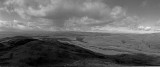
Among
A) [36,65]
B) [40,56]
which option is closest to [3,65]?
[36,65]

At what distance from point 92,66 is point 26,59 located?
26.2 meters

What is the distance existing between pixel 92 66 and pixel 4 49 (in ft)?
170

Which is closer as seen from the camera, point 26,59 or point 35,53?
point 26,59

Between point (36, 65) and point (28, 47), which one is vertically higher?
point (28, 47)

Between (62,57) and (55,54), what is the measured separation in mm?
3587

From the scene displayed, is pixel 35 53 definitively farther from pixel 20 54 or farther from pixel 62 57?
pixel 62 57

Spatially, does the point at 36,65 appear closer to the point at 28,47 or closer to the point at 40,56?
the point at 40,56

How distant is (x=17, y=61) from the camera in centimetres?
6350

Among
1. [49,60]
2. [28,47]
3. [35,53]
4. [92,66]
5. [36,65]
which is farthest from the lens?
[28,47]

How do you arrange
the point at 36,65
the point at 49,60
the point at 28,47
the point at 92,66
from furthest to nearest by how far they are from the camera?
the point at 28,47, the point at 49,60, the point at 36,65, the point at 92,66

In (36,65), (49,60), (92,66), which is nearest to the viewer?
(92,66)

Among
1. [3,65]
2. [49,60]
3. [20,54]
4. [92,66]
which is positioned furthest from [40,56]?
[92,66]

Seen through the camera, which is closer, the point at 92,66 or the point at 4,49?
the point at 92,66

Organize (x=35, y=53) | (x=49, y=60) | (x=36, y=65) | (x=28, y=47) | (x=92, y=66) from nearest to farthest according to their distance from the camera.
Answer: (x=92, y=66) < (x=36, y=65) < (x=49, y=60) < (x=35, y=53) < (x=28, y=47)
